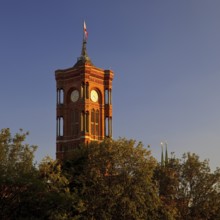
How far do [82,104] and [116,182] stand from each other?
2332 inches

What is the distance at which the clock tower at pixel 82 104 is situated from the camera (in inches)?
4112

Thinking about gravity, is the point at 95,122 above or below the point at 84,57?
below

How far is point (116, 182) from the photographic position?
151 feet

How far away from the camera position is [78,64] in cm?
10869

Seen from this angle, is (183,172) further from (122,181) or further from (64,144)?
(64,144)

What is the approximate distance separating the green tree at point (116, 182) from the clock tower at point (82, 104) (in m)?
54.6

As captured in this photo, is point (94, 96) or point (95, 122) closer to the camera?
point (95, 122)

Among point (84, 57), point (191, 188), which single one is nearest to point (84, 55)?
point (84, 57)

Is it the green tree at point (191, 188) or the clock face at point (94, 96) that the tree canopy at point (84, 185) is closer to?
the green tree at point (191, 188)

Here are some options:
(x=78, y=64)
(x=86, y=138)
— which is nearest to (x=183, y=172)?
(x=86, y=138)

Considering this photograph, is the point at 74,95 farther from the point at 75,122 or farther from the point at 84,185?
the point at 84,185

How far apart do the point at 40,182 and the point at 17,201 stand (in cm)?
291

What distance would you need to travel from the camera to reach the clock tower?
104 metres

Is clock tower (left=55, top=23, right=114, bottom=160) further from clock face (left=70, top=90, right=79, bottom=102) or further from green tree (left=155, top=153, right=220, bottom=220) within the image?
green tree (left=155, top=153, right=220, bottom=220)
